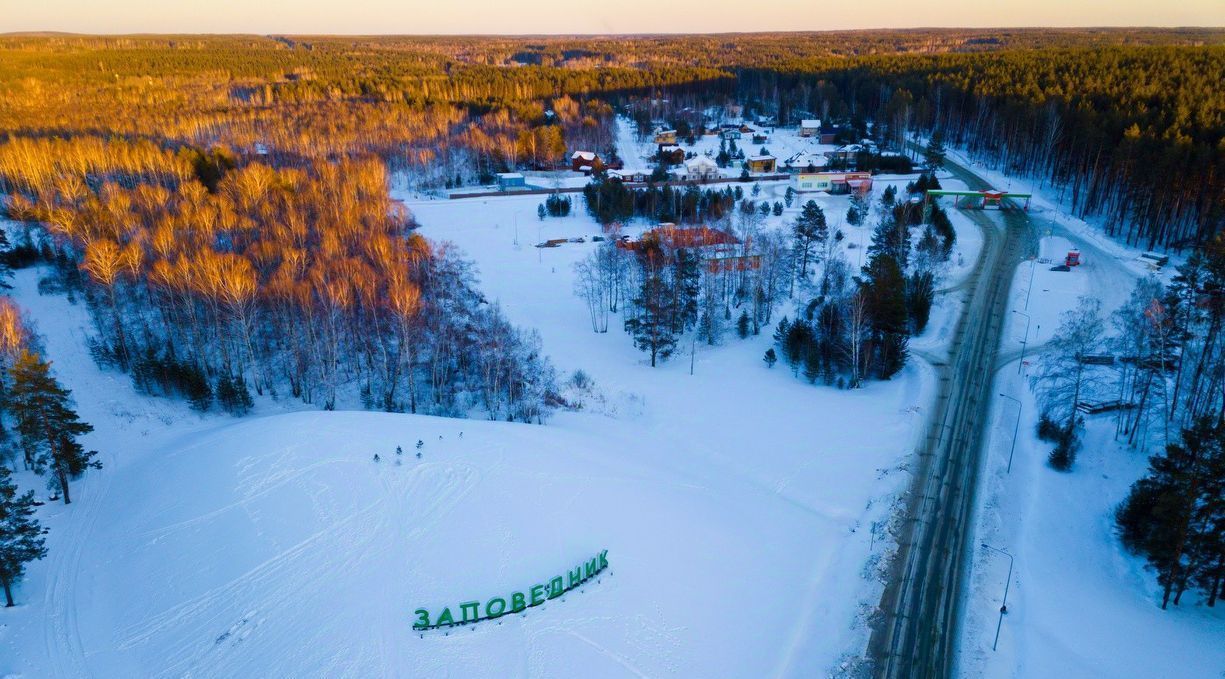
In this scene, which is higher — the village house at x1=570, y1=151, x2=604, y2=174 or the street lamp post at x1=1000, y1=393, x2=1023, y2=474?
the village house at x1=570, y1=151, x2=604, y2=174

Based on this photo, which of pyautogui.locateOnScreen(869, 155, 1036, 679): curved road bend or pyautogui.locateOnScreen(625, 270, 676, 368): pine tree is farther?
pyautogui.locateOnScreen(625, 270, 676, 368): pine tree

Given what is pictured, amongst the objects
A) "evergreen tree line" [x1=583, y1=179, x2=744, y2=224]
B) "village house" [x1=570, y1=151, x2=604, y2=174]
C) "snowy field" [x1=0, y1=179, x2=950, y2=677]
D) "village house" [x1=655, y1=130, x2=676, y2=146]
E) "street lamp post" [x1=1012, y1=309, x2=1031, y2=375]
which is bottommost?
"snowy field" [x1=0, y1=179, x2=950, y2=677]

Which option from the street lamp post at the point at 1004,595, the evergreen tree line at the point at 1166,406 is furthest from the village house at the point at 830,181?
the street lamp post at the point at 1004,595

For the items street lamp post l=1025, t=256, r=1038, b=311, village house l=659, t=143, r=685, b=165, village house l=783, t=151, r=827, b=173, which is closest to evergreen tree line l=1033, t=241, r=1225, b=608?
street lamp post l=1025, t=256, r=1038, b=311

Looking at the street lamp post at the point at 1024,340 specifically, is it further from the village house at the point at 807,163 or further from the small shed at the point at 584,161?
the small shed at the point at 584,161

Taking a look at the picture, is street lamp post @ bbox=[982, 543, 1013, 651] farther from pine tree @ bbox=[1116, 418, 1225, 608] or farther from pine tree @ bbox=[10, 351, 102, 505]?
pine tree @ bbox=[10, 351, 102, 505]

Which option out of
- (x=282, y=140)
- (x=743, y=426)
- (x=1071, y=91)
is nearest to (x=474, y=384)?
(x=743, y=426)

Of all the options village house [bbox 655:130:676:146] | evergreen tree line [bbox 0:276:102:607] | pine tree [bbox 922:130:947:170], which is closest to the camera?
evergreen tree line [bbox 0:276:102:607]
